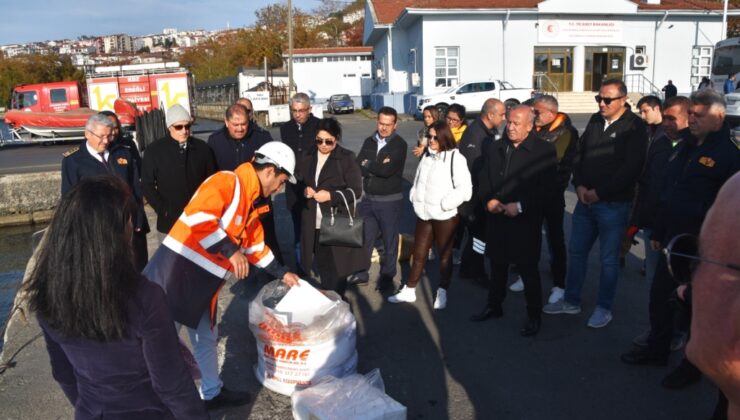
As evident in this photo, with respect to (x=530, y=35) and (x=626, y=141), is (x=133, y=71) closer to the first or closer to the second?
(x=530, y=35)

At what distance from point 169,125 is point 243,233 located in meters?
1.96

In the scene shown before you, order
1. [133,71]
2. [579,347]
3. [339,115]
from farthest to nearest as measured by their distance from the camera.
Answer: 1. [339,115]
2. [133,71]
3. [579,347]

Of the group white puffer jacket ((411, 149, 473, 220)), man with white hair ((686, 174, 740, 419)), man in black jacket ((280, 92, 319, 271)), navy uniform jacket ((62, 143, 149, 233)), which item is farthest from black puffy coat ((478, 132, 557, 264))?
man with white hair ((686, 174, 740, 419))

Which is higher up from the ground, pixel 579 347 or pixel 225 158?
pixel 225 158

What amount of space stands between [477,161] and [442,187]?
959mm

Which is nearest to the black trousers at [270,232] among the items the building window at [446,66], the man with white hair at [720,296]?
the man with white hair at [720,296]

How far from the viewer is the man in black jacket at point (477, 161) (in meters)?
5.66

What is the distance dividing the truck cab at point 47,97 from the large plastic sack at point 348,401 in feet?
86.5

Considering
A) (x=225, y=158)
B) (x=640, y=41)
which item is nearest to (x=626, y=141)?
(x=225, y=158)

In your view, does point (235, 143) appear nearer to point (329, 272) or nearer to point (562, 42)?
point (329, 272)

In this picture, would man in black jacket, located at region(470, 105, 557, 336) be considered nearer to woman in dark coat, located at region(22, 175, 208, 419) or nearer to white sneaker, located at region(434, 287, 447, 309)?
white sneaker, located at region(434, 287, 447, 309)

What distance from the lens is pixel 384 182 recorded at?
5.36 meters

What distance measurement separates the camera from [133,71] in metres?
26.8

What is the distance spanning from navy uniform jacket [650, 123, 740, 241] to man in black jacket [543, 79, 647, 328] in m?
0.53
